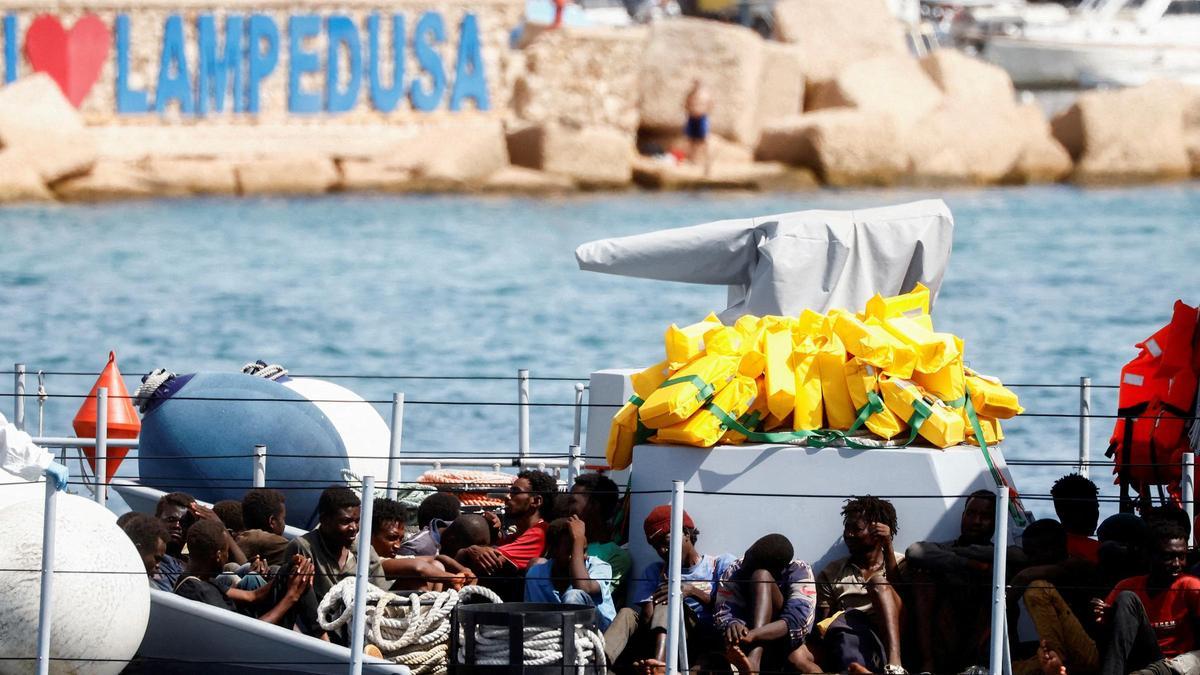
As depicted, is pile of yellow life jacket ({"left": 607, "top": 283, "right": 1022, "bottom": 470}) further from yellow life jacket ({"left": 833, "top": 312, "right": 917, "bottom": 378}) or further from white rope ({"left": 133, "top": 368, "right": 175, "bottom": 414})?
white rope ({"left": 133, "top": 368, "right": 175, "bottom": 414})

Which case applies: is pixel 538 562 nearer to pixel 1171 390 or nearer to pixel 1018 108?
pixel 1171 390

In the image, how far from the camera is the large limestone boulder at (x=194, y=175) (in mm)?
41750

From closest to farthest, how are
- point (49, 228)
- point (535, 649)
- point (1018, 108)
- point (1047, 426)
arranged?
point (535, 649)
point (1047, 426)
point (49, 228)
point (1018, 108)

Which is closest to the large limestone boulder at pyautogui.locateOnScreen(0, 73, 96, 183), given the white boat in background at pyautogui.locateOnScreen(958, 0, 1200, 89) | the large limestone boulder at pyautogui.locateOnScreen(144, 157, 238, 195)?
the large limestone boulder at pyautogui.locateOnScreen(144, 157, 238, 195)

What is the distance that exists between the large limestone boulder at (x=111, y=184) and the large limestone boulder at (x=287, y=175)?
Answer: 1701mm

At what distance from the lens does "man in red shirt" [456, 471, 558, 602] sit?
788cm

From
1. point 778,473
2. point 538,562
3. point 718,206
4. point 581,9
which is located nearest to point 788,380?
point 778,473

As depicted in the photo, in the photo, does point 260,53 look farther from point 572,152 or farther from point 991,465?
point 991,465

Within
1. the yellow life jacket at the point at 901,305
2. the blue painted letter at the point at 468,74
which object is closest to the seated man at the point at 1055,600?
the yellow life jacket at the point at 901,305

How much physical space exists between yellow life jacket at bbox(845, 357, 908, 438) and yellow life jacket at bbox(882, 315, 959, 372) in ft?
0.64

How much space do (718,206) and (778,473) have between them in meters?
33.6

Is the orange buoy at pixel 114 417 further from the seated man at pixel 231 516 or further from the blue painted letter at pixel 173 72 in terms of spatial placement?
the blue painted letter at pixel 173 72

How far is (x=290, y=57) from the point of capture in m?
45.1

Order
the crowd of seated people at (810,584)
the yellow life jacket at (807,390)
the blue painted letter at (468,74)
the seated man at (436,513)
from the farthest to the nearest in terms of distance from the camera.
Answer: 1. the blue painted letter at (468,74)
2. the seated man at (436,513)
3. the yellow life jacket at (807,390)
4. the crowd of seated people at (810,584)
